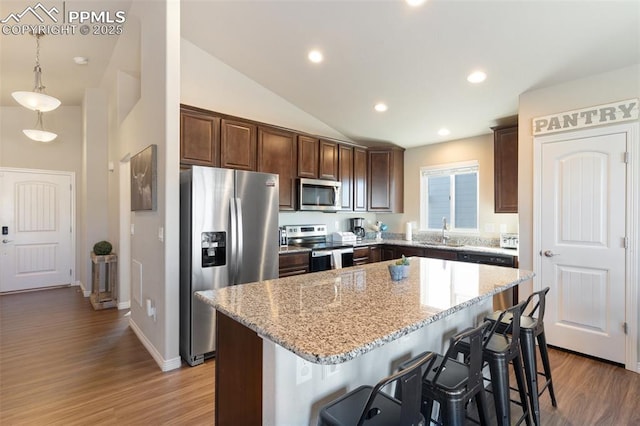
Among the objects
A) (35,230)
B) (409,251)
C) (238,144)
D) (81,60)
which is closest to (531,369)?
(409,251)

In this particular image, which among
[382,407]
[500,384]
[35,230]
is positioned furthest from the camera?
[35,230]

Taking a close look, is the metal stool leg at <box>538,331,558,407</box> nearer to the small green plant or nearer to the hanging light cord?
the small green plant

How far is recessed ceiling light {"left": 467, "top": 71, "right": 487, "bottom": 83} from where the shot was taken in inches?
121

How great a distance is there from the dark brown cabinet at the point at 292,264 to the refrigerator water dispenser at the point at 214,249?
0.91 meters

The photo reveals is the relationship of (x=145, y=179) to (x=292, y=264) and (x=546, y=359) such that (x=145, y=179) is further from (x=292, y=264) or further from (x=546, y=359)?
(x=546, y=359)

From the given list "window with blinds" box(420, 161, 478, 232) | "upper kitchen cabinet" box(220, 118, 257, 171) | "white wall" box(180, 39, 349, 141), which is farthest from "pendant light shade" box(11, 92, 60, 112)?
"window with blinds" box(420, 161, 478, 232)

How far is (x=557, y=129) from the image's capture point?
3014mm

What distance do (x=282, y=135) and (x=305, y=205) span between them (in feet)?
Answer: 3.16

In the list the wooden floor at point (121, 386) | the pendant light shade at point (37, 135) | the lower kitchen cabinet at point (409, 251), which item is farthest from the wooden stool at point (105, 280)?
the lower kitchen cabinet at point (409, 251)

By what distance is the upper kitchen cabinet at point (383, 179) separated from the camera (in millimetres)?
5164

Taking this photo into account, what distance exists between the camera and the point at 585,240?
288 cm

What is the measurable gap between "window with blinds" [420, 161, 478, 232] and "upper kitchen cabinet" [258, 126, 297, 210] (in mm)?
2219

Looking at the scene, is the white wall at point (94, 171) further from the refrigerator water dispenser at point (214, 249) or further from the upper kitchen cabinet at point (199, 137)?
the refrigerator water dispenser at point (214, 249)

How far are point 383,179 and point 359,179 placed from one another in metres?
0.44
